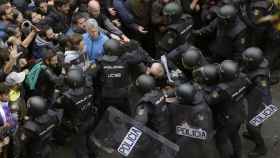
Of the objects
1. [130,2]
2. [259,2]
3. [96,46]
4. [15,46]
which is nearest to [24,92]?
[15,46]

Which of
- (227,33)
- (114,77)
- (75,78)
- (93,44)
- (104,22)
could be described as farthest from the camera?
(104,22)

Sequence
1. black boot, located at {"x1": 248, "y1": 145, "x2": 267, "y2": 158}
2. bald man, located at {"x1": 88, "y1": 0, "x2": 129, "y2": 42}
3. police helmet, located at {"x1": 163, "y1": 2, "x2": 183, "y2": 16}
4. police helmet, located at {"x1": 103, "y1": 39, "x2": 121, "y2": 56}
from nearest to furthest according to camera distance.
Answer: police helmet, located at {"x1": 103, "y1": 39, "x2": 121, "y2": 56} < black boot, located at {"x1": 248, "y1": 145, "x2": 267, "y2": 158} < police helmet, located at {"x1": 163, "y1": 2, "x2": 183, "y2": 16} < bald man, located at {"x1": 88, "y1": 0, "x2": 129, "y2": 42}

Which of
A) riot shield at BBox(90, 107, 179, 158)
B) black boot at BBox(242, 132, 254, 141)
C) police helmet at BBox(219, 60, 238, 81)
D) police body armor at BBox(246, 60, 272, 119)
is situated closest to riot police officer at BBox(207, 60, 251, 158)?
police helmet at BBox(219, 60, 238, 81)

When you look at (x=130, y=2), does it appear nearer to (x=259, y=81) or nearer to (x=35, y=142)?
(x=259, y=81)

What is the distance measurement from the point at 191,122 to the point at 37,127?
6.86 feet

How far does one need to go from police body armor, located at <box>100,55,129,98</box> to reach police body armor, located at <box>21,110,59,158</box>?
3.67 ft

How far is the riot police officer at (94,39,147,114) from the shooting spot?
834cm

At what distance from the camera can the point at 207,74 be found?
772 cm

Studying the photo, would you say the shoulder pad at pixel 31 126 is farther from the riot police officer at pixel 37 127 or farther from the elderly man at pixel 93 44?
the elderly man at pixel 93 44

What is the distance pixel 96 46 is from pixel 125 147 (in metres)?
2.75

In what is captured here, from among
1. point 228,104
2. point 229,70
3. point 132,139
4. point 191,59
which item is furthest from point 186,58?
point 132,139

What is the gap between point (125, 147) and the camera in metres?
7.03

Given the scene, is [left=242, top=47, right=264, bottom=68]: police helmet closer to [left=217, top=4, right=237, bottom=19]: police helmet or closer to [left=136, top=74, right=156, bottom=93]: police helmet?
[left=217, top=4, right=237, bottom=19]: police helmet

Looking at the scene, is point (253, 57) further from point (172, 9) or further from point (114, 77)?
point (114, 77)
